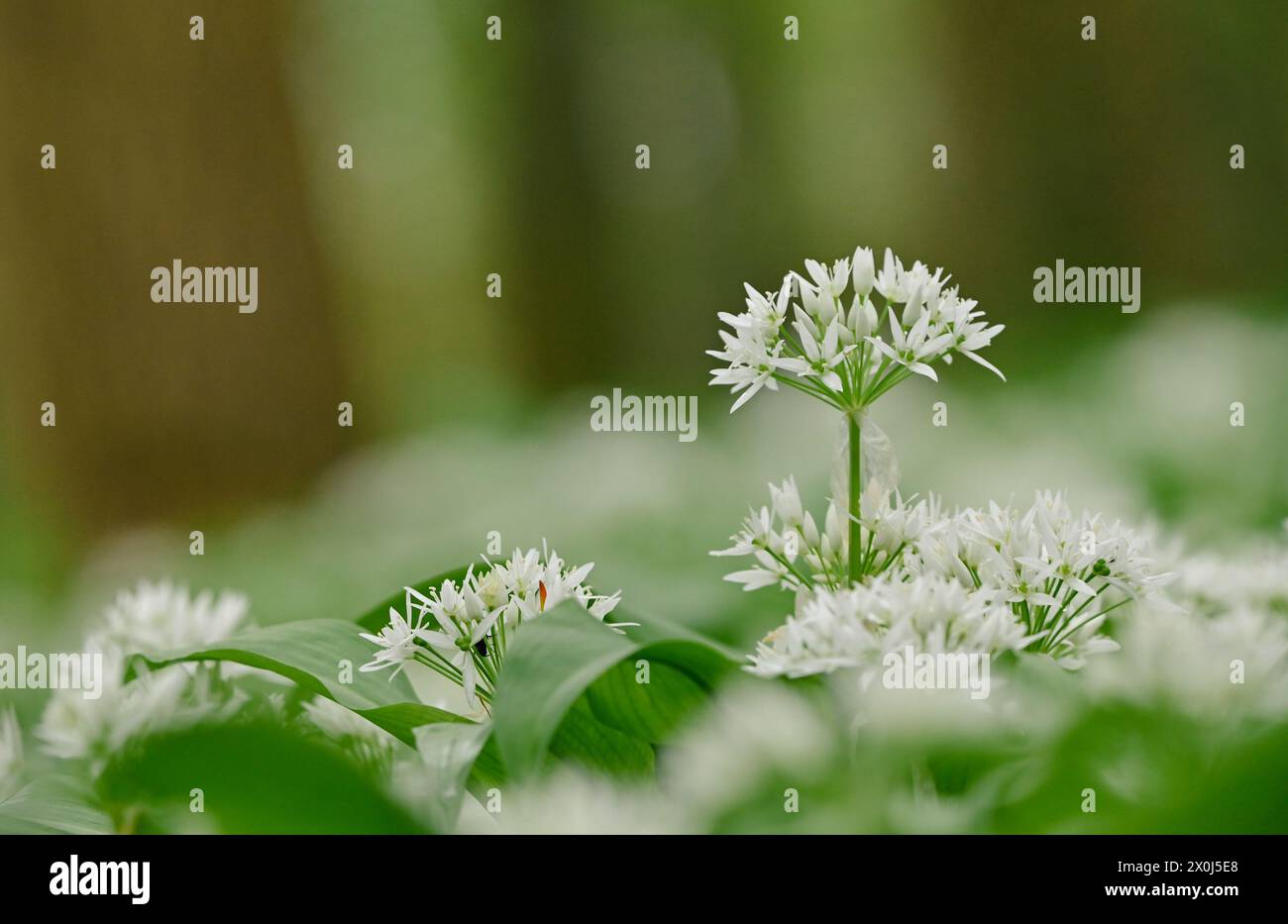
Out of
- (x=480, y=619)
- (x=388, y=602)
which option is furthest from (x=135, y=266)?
(x=480, y=619)

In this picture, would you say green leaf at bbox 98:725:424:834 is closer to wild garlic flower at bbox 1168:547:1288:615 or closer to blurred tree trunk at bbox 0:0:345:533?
wild garlic flower at bbox 1168:547:1288:615

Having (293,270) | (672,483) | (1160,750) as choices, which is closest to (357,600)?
(672,483)

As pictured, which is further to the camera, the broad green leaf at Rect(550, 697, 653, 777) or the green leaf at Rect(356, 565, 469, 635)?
the green leaf at Rect(356, 565, 469, 635)

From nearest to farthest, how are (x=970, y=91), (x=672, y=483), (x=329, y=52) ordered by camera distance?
(x=672, y=483) < (x=970, y=91) < (x=329, y=52)

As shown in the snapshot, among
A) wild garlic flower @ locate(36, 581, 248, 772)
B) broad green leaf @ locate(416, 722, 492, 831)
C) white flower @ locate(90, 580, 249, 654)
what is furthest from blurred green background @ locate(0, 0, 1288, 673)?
broad green leaf @ locate(416, 722, 492, 831)

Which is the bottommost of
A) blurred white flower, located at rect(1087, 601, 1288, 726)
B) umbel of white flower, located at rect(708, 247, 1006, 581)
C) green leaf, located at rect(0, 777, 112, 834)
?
green leaf, located at rect(0, 777, 112, 834)
